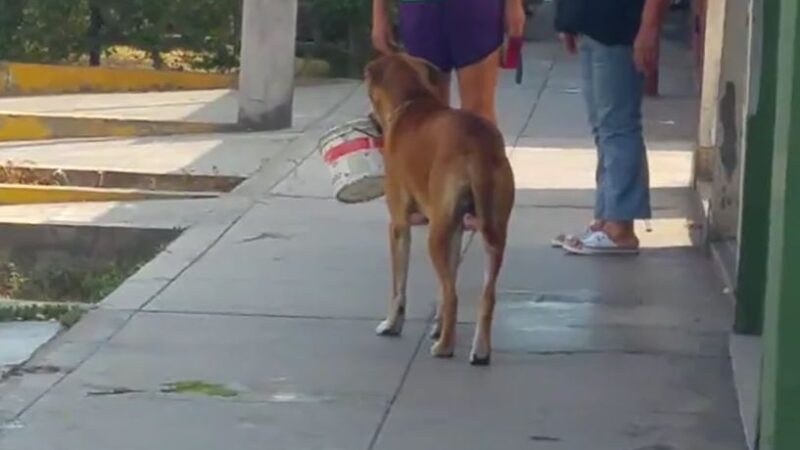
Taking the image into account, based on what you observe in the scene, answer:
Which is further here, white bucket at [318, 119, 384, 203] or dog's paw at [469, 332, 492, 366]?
white bucket at [318, 119, 384, 203]

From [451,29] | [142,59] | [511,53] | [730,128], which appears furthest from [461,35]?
[142,59]

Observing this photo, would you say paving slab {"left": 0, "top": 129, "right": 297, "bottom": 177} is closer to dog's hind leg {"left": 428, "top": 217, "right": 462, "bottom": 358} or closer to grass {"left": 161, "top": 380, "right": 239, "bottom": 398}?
dog's hind leg {"left": 428, "top": 217, "right": 462, "bottom": 358}

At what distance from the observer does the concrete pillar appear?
1316 centimetres

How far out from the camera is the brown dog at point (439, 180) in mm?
6559

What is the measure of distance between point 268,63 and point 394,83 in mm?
6255

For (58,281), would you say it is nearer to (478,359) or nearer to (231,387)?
Result: (231,387)

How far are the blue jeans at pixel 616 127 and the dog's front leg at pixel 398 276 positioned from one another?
174cm

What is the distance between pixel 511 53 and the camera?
9031 millimetres

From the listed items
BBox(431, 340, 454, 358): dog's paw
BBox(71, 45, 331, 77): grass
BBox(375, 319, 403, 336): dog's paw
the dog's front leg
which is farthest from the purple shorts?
BBox(71, 45, 331, 77): grass

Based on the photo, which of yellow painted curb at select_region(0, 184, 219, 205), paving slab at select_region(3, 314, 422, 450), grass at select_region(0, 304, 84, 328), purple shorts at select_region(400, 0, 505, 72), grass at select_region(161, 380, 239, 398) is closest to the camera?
paving slab at select_region(3, 314, 422, 450)

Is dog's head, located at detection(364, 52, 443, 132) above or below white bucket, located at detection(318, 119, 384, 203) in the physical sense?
above

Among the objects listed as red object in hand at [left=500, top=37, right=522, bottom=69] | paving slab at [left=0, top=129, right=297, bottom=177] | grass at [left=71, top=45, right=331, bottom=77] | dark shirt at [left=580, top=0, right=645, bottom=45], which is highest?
dark shirt at [left=580, top=0, right=645, bottom=45]

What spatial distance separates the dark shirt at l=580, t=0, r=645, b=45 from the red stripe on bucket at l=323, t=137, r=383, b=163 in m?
1.54

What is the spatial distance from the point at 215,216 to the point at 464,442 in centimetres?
426
